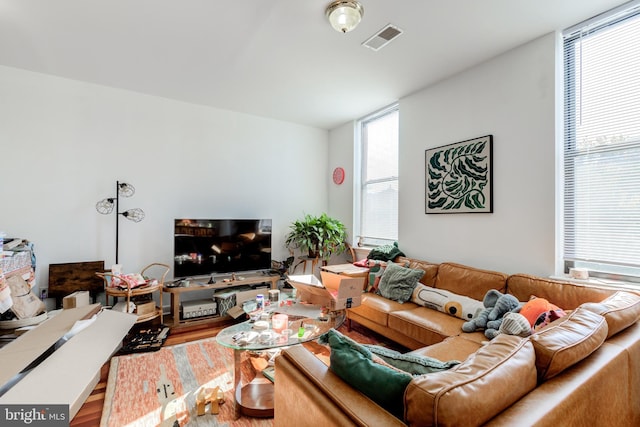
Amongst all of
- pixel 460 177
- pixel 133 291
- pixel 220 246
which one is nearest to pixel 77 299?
pixel 133 291

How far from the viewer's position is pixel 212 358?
8.38ft

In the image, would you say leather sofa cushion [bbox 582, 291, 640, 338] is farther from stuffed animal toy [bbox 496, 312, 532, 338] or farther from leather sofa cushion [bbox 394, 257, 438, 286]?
leather sofa cushion [bbox 394, 257, 438, 286]

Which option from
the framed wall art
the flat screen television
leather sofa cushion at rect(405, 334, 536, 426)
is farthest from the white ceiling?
leather sofa cushion at rect(405, 334, 536, 426)

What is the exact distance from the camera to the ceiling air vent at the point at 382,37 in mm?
2287

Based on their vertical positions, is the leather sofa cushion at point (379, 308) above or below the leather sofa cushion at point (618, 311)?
below

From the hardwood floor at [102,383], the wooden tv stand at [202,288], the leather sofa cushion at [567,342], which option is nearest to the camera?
the leather sofa cushion at [567,342]

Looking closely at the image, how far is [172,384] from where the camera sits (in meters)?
2.15

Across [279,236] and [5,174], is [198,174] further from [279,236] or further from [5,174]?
[5,174]

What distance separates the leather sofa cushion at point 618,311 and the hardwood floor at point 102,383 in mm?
2873

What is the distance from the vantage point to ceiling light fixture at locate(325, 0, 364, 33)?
198 cm

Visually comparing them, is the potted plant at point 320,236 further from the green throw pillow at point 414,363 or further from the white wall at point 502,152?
the green throw pillow at point 414,363

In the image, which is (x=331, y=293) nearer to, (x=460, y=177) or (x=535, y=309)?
(x=535, y=309)

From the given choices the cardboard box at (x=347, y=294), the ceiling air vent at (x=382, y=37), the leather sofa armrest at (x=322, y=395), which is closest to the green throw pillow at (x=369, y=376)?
the leather sofa armrest at (x=322, y=395)

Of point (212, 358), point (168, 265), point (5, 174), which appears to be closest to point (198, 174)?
point (168, 265)
